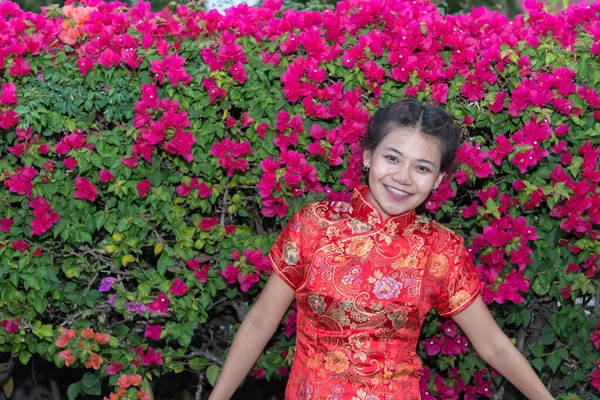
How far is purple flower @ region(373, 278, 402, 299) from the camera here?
2.34 m

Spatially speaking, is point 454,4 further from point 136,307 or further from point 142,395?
point 142,395

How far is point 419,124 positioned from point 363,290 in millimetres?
471

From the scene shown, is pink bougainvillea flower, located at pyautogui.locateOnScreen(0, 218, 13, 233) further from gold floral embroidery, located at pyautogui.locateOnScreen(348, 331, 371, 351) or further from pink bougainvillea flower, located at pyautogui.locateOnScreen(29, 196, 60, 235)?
gold floral embroidery, located at pyautogui.locateOnScreen(348, 331, 371, 351)

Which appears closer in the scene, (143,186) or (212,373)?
(143,186)

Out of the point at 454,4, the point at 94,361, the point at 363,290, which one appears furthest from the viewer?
the point at 454,4

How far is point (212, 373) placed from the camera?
3.20m

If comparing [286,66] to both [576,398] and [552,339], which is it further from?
[576,398]

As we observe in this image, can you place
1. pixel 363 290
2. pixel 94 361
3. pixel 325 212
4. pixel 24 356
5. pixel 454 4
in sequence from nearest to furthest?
pixel 363 290 → pixel 325 212 → pixel 94 361 → pixel 24 356 → pixel 454 4

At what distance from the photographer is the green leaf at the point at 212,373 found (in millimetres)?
3191

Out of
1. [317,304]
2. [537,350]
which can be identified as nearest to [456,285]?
[317,304]

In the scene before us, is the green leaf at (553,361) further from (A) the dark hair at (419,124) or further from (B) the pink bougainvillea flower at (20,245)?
(B) the pink bougainvillea flower at (20,245)

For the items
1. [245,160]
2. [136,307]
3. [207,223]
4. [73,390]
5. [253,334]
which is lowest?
[73,390]

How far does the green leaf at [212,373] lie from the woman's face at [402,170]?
1141 mm

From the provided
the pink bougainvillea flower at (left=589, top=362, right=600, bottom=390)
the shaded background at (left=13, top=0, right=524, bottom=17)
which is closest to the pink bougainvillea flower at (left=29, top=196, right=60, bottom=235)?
the pink bougainvillea flower at (left=589, top=362, right=600, bottom=390)
